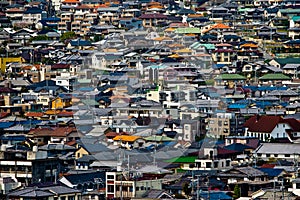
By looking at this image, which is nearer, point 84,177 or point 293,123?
point 84,177

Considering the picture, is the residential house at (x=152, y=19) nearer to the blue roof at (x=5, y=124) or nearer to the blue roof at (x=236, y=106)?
the blue roof at (x=236, y=106)

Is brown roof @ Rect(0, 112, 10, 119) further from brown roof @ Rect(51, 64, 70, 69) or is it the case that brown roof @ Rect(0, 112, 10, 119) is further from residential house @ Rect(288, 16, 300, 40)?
residential house @ Rect(288, 16, 300, 40)

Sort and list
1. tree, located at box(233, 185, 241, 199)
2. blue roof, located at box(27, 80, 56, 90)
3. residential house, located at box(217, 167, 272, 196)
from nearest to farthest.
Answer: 1. tree, located at box(233, 185, 241, 199)
2. residential house, located at box(217, 167, 272, 196)
3. blue roof, located at box(27, 80, 56, 90)

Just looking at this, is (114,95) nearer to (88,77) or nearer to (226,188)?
(88,77)

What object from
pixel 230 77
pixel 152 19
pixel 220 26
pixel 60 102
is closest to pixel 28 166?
pixel 60 102

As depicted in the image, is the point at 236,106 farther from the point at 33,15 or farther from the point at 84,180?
the point at 33,15

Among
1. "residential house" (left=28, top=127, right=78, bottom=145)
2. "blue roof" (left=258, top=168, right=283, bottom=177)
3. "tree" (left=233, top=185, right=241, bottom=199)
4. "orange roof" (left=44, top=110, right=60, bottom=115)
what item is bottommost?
"orange roof" (left=44, top=110, right=60, bottom=115)

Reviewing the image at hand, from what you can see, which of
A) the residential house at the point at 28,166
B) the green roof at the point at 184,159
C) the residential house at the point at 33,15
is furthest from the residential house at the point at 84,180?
the residential house at the point at 33,15

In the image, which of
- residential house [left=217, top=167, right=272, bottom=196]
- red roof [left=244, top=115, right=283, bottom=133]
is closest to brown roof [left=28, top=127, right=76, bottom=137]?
red roof [left=244, top=115, right=283, bottom=133]
